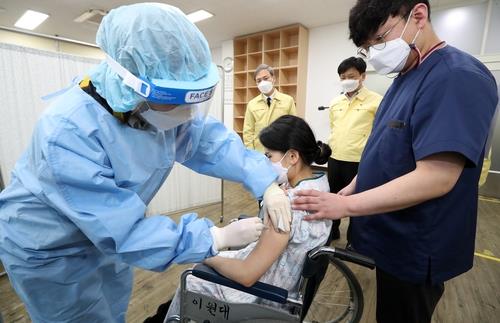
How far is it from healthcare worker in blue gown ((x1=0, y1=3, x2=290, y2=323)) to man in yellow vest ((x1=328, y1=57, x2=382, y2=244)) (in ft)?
5.18

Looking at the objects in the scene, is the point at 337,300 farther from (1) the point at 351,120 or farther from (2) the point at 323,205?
(1) the point at 351,120

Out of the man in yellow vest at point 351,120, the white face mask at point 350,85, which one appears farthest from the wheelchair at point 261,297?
the white face mask at point 350,85

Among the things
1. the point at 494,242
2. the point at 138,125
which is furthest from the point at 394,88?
the point at 494,242

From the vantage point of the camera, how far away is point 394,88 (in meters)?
0.95

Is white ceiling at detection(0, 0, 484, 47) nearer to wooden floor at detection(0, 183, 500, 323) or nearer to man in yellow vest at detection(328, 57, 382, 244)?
man in yellow vest at detection(328, 57, 382, 244)

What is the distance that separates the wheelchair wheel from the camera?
4.17 ft

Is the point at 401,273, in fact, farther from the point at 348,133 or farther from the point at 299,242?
the point at 348,133

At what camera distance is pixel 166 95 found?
585mm

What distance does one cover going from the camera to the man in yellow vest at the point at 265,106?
9.07 feet

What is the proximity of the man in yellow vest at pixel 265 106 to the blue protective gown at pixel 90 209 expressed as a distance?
189 cm

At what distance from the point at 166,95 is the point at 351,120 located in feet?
6.49

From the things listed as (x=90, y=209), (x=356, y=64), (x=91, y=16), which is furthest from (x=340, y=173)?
(x=91, y=16)

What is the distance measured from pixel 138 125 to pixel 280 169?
60 cm

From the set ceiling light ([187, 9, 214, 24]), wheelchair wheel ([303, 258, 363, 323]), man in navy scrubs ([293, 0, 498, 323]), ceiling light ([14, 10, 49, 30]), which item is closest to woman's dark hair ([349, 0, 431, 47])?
man in navy scrubs ([293, 0, 498, 323])
